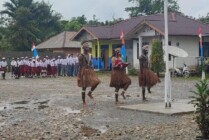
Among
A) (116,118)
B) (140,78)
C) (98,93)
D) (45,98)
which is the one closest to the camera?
(116,118)

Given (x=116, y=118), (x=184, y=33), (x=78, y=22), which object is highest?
(x=78, y=22)

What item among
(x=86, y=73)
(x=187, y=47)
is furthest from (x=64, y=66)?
(x=86, y=73)

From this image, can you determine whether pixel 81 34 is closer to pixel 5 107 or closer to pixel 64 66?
pixel 64 66

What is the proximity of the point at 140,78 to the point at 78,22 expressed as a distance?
5612 centimetres

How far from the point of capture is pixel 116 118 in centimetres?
1242

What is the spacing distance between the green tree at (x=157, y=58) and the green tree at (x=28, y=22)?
90.8ft

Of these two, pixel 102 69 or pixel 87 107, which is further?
pixel 102 69

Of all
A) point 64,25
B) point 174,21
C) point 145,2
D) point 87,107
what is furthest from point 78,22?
point 87,107

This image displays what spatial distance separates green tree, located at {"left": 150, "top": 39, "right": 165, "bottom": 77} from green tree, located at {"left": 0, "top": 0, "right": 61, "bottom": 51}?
27661 mm

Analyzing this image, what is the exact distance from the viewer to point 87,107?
49.5ft

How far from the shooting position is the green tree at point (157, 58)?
3175 cm

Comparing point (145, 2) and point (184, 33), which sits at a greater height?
point (145, 2)

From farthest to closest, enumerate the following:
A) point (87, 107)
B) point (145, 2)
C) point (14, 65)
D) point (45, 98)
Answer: point (145, 2), point (14, 65), point (45, 98), point (87, 107)

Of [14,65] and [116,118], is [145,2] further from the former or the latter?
[116,118]
